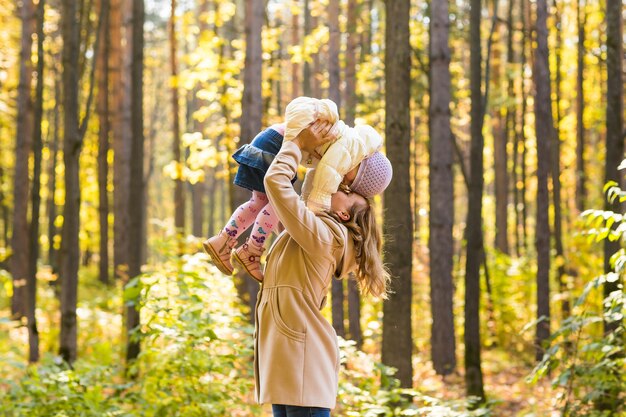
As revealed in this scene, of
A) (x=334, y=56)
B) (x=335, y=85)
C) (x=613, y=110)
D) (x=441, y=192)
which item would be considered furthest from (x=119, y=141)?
(x=613, y=110)

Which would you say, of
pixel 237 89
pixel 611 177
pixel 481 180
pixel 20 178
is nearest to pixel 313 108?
pixel 611 177

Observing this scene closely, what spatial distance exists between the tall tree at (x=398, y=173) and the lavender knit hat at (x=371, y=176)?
8.32ft

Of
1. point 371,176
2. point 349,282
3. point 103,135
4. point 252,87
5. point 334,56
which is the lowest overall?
point 349,282

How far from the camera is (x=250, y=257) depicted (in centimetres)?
348

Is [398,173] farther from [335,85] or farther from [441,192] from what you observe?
[335,85]

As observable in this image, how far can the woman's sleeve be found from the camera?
315 cm

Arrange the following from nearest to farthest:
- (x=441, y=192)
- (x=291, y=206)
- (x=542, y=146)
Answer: (x=291, y=206), (x=441, y=192), (x=542, y=146)

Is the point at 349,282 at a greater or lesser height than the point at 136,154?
lesser

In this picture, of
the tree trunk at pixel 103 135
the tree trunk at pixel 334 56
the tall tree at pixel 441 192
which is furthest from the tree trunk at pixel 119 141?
the tall tree at pixel 441 192

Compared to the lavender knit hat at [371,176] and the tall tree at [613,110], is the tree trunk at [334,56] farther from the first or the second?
the lavender knit hat at [371,176]

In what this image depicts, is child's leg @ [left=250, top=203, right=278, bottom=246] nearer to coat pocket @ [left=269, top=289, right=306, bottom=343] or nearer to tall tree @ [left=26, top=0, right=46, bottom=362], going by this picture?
coat pocket @ [left=269, top=289, right=306, bottom=343]

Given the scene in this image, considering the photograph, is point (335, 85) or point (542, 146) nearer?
point (335, 85)

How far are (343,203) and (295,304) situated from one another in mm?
507

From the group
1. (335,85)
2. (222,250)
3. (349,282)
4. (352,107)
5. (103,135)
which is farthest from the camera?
(103,135)
